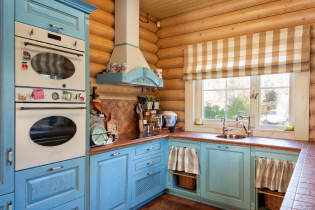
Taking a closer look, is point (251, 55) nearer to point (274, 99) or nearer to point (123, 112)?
point (274, 99)

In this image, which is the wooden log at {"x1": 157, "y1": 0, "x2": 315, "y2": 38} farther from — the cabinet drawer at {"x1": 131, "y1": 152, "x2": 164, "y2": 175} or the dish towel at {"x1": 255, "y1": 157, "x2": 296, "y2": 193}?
the cabinet drawer at {"x1": 131, "y1": 152, "x2": 164, "y2": 175}

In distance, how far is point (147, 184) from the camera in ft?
9.84

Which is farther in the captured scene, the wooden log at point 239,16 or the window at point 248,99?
the window at point 248,99

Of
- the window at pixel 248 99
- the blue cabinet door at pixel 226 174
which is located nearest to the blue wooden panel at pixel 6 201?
the blue cabinet door at pixel 226 174

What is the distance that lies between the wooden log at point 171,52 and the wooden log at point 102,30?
1138mm

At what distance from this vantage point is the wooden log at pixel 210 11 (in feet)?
10.5

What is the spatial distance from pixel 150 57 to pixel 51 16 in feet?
7.20

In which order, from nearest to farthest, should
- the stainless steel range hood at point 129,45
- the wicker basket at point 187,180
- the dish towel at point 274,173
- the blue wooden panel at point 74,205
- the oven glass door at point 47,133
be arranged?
the oven glass door at point 47,133 → the blue wooden panel at point 74,205 → the dish towel at point 274,173 → the stainless steel range hood at point 129,45 → the wicker basket at point 187,180

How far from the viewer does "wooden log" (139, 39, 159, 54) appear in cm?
373

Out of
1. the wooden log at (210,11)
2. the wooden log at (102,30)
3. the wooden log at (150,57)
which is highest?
the wooden log at (210,11)

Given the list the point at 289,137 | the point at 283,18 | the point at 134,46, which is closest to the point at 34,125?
the point at 134,46

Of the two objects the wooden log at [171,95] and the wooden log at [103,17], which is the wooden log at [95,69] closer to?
the wooden log at [103,17]

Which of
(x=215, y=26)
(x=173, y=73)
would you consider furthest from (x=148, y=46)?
(x=215, y=26)

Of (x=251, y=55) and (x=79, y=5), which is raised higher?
(x=79, y=5)
